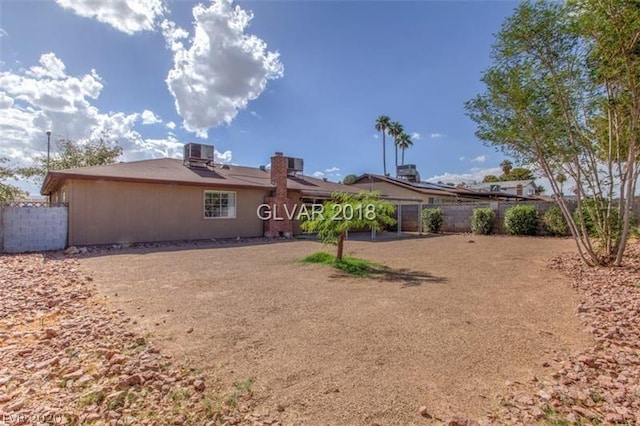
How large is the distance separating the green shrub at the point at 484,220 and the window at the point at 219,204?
12.3 m

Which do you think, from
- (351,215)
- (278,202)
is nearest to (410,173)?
(278,202)

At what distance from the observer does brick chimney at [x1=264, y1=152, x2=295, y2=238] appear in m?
14.9

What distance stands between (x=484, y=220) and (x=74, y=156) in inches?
1115

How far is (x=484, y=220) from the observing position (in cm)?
1639

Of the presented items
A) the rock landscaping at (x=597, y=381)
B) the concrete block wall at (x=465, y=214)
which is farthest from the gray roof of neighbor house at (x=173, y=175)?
the rock landscaping at (x=597, y=381)

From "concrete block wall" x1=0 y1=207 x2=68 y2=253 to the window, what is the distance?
475cm

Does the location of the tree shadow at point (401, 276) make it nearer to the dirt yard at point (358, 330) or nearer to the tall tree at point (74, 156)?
the dirt yard at point (358, 330)

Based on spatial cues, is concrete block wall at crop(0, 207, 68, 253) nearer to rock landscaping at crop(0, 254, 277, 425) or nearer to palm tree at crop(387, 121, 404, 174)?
rock landscaping at crop(0, 254, 277, 425)

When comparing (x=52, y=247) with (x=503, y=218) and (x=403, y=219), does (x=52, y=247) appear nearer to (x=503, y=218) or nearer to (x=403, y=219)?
(x=403, y=219)

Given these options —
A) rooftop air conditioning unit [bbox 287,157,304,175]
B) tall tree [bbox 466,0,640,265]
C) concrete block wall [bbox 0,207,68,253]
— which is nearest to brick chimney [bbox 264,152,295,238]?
rooftop air conditioning unit [bbox 287,157,304,175]

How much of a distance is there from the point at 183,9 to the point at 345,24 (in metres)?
5.35

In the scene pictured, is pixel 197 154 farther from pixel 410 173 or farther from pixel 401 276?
pixel 410 173

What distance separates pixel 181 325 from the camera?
12.9 ft

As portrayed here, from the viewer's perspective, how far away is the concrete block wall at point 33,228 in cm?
988
